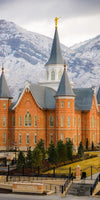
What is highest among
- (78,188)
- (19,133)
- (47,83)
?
(47,83)

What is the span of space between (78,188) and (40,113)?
33113mm

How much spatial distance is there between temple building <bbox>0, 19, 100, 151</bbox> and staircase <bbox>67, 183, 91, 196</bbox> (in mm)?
28353

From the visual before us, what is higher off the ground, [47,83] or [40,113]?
[47,83]

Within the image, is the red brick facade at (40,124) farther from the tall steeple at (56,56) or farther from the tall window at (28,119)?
the tall steeple at (56,56)

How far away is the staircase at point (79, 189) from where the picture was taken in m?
39.0

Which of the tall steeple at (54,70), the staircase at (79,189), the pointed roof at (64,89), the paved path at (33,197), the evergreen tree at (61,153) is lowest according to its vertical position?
the paved path at (33,197)

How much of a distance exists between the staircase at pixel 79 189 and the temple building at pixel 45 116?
93.0 feet

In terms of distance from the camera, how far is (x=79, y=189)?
134ft

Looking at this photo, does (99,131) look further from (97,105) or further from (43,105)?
(43,105)

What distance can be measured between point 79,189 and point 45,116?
34.3m

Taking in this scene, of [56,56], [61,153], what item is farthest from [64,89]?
[61,153]

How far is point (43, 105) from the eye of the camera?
74312 mm

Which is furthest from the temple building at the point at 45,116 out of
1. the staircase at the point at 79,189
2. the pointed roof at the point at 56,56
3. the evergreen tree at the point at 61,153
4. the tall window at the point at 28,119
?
the staircase at the point at 79,189

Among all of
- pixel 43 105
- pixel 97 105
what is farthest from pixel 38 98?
pixel 97 105
